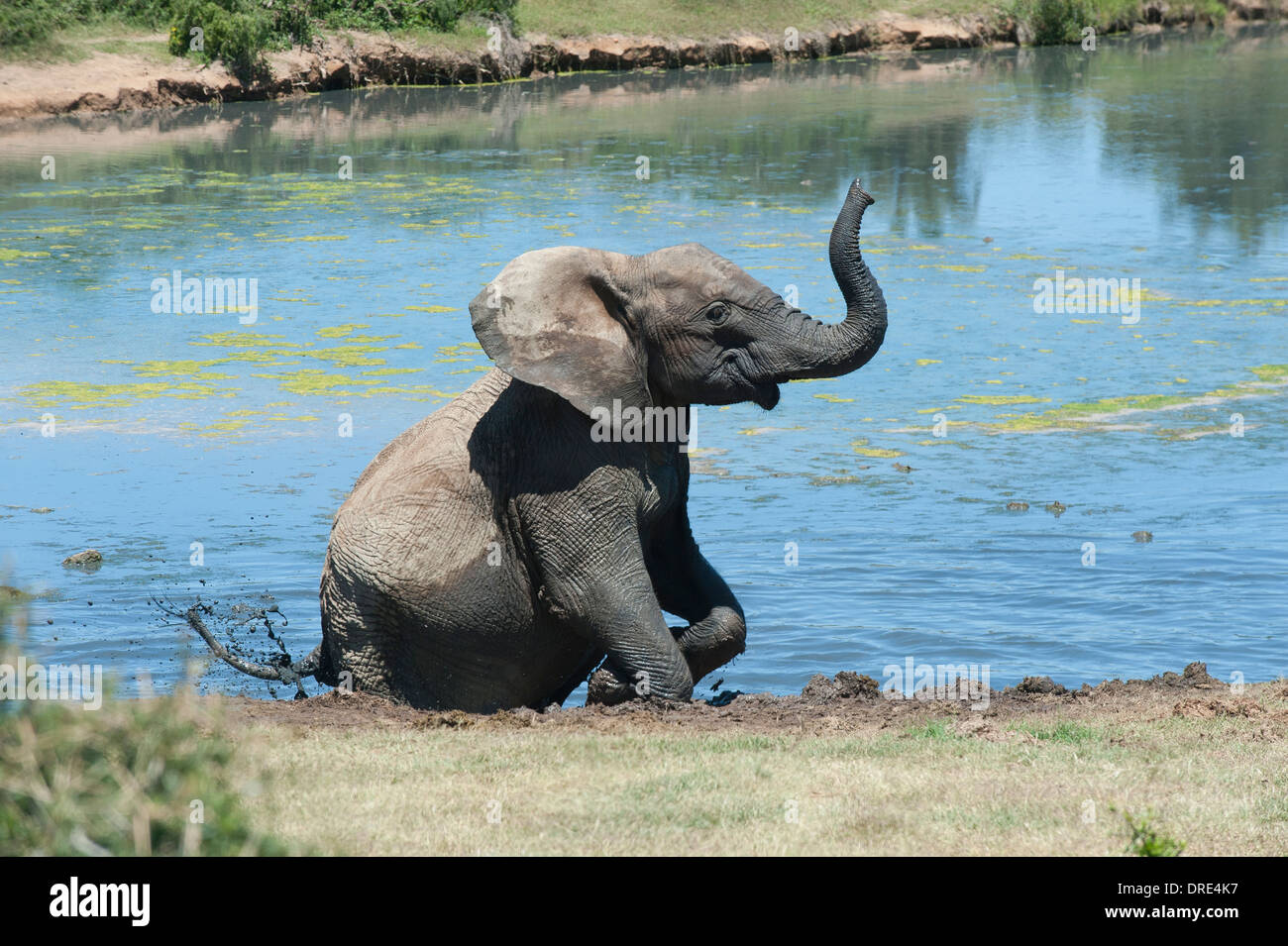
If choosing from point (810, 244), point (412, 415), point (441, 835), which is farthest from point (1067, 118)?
point (441, 835)

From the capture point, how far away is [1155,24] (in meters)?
72.9

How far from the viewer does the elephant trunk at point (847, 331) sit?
842cm

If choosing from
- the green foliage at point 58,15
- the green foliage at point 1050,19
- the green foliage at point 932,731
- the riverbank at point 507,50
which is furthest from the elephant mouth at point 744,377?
the green foliage at point 1050,19

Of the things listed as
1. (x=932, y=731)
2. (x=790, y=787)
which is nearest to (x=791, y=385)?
(x=932, y=731)

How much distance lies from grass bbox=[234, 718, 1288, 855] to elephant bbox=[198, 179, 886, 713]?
844mm

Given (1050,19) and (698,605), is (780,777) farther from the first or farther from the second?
(1050,19)

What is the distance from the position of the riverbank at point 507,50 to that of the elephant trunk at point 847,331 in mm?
40151

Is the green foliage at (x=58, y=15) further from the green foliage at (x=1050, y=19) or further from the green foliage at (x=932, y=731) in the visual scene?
the green foliage at (x=932, y=731)

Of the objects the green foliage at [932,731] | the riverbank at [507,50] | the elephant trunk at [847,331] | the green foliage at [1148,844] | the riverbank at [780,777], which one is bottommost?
the green foliage at [932,731]

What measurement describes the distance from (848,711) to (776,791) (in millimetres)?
2099

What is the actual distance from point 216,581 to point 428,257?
13247 millimetres

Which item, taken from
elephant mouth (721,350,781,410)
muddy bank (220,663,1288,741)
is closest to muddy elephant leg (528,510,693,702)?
muddy bank (220,663,1288,741)

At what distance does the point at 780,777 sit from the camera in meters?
6.88

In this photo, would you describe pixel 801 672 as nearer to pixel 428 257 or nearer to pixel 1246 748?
pixel 1246 748
